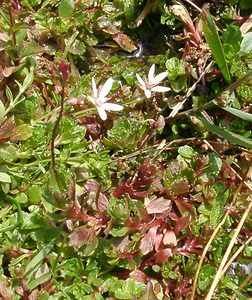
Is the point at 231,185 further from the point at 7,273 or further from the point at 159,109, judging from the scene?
the point at 7,273

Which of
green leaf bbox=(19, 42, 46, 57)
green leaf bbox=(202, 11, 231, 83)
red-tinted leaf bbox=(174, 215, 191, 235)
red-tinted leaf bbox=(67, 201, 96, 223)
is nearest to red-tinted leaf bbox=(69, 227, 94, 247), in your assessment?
red-tinted leaf bbox=(67, 201, 96, 223)

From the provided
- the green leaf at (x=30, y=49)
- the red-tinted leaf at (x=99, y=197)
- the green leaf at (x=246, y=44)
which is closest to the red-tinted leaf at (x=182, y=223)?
the red-tinted leaf at (x=99, y=197)

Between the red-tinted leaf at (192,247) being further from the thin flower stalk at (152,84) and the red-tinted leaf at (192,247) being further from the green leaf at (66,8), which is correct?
the green leaf at (66,8)

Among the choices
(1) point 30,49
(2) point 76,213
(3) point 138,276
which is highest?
(1) point 30,49

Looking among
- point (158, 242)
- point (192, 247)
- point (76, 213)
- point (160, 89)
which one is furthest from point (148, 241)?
point (160, 89)

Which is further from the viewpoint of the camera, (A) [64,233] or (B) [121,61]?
(B) [121,61]

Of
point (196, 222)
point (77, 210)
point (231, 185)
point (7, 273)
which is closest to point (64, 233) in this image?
point (77, 210)

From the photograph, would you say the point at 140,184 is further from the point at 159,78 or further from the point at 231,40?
the point at 231,40
